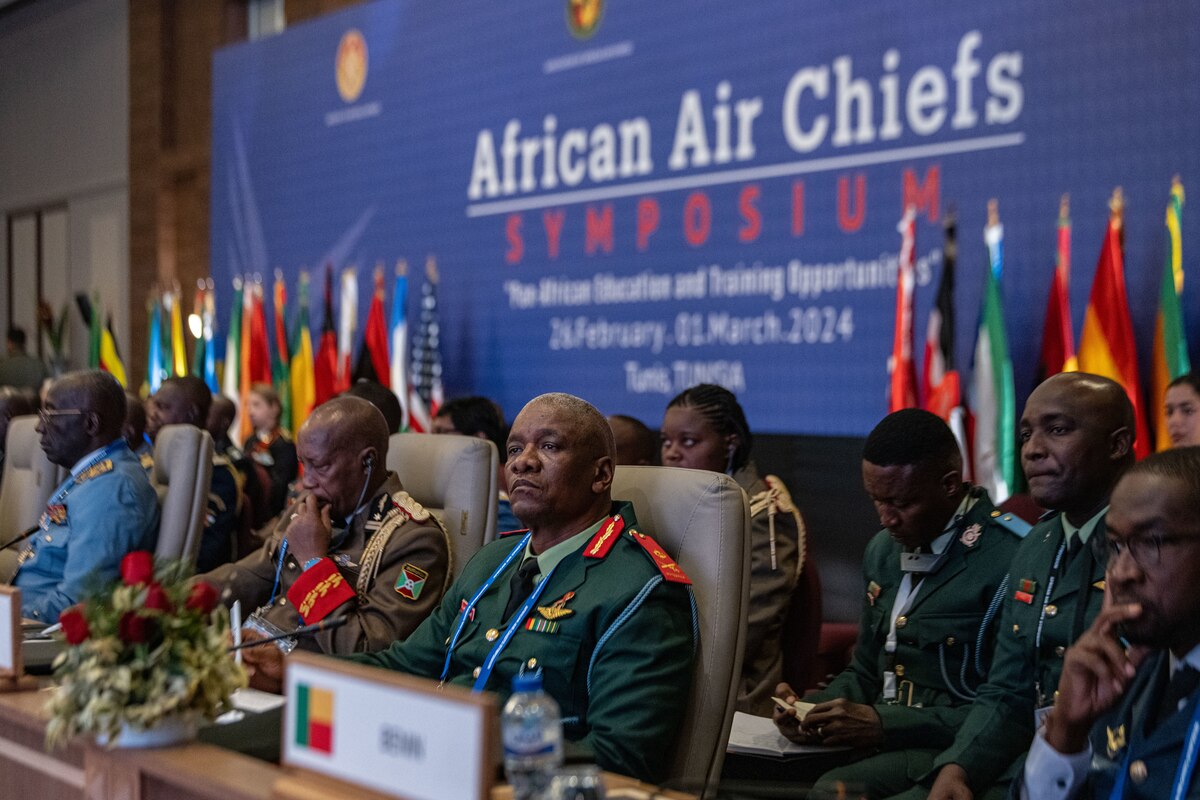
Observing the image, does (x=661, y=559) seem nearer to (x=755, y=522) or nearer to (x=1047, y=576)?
(x=1047, y=576)

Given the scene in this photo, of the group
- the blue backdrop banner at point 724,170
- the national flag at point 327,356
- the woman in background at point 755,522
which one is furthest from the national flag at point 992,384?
the national flag at point 327,356

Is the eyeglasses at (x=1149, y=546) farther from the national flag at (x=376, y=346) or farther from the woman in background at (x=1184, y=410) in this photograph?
the national flag at (x=376, y=346)

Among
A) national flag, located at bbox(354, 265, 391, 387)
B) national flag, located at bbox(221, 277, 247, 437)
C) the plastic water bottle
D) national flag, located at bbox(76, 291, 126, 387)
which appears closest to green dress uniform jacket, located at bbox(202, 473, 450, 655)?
the plastic water bottle

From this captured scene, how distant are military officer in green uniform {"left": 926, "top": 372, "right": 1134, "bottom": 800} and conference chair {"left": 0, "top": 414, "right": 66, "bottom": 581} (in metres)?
3.21

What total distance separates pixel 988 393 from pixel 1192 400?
0.83 m

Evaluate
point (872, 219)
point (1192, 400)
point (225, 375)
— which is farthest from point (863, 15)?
point (225, 375)

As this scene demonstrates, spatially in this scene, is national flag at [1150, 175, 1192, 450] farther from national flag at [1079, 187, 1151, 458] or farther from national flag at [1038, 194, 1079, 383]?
national flag at [1038, 194, 1079, 383]

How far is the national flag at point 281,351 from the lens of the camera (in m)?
7.76

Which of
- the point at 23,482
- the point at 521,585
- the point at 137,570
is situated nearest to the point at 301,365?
the point at 23,482

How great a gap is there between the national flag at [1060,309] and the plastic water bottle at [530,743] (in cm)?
317

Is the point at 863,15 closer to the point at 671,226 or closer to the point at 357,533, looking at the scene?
the point at 671,226

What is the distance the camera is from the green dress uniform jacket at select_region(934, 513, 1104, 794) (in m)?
2.06

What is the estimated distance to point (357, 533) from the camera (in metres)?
2.76

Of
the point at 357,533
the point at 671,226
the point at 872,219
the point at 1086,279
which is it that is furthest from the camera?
the point at 671,226
